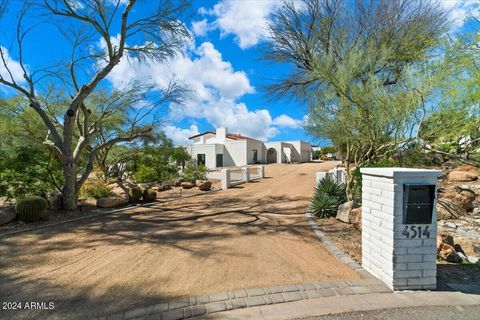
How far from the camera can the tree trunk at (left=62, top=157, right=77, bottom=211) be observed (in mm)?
8562

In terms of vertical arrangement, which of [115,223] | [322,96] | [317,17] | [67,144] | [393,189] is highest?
[317,17]

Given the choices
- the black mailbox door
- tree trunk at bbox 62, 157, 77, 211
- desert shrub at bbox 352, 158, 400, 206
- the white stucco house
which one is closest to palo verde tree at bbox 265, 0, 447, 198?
desert shrub at bbox 352, 158, 400, 206

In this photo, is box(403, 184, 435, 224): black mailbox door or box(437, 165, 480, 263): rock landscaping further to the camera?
box(437, 165, 480, 263): rock landscaping

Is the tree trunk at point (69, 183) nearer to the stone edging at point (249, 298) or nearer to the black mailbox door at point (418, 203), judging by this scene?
A: the stone edging at point (249, 298)

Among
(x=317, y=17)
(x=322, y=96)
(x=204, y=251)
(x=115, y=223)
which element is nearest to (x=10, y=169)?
(x=115, y=223)

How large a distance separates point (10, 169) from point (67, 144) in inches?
61.7

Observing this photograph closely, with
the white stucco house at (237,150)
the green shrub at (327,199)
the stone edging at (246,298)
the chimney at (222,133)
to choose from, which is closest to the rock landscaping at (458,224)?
the stone edging at (246,298)

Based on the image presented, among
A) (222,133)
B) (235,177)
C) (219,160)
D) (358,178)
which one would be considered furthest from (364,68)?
(222,133)

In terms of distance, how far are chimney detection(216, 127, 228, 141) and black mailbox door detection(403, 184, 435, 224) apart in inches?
1346

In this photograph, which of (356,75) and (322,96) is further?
(322,96)

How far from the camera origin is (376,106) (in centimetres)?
762

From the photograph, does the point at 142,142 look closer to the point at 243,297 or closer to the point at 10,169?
the point at 10,169

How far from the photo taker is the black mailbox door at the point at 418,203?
353 cm

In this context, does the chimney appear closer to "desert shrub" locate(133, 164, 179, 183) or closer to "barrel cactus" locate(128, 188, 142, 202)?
"desert shrub" locate(133, 164, 179, 183)
